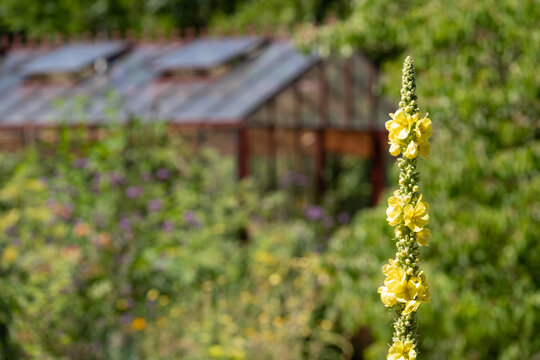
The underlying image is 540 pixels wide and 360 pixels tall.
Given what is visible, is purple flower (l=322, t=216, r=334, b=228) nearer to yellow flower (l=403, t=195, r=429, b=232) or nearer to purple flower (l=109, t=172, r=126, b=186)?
purple flower (l=109, t=172, r=126, b=186)

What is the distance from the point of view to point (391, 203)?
7.35 ft

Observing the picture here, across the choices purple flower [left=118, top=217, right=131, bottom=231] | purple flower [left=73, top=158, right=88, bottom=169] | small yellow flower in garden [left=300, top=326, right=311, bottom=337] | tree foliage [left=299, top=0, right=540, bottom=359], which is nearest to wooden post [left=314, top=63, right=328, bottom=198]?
purple flower [left=73, top=158, right=88, bottom=169]

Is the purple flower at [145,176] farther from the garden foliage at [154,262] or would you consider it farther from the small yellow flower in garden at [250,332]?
the small yellow flower in garden at [250,332]

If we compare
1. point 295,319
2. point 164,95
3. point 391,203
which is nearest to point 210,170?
point 164,95

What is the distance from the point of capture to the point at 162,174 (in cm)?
953

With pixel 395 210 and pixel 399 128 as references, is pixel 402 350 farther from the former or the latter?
pixel 399 128

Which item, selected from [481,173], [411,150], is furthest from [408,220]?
[481,173]

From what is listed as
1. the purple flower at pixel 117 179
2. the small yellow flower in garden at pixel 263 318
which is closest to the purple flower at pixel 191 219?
the purple flower at pixel 117 179

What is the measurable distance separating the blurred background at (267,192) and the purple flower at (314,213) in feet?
0.15

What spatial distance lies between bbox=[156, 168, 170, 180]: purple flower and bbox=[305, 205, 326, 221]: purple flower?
1.71m

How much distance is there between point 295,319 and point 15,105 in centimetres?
625

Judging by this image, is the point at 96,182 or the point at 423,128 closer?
the point at 423,128

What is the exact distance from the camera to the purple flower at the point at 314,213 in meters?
10.5

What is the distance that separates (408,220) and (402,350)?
29 centimetres
